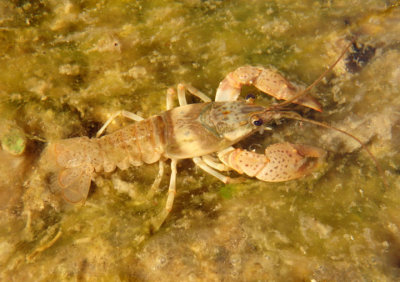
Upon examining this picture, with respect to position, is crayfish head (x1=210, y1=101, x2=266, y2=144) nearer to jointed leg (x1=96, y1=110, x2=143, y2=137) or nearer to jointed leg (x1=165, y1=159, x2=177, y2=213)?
jointed leg (x1=165, y1=159, x2=177, y2=213)

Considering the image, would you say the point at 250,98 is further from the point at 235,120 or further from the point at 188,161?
the point at 188,161

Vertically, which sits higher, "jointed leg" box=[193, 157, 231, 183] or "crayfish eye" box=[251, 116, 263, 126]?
"crayfish eye" box=[251, 116, 263, 126]

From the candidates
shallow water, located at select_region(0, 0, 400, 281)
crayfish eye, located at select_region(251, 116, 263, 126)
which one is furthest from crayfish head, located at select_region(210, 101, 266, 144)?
shallow water, located at select_region(0, 0, 400, 281)

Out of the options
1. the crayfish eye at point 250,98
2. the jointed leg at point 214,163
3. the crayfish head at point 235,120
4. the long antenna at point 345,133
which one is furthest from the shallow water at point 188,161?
the crayfish eye at point 250,98

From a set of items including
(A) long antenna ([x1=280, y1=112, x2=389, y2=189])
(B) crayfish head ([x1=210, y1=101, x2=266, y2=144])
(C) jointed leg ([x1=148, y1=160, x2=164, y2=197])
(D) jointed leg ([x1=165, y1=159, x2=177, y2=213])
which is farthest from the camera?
(B) crayfish head ([x1=210, y1=101, x2=266, y2=144])

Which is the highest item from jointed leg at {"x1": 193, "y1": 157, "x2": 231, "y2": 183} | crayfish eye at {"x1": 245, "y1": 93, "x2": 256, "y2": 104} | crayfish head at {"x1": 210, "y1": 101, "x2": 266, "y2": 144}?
crayfish eye at {"x1": 245, "y1": 93, "x2": 256, "y2": 104}

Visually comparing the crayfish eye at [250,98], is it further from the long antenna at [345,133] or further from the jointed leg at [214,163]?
the jointed leg at [214,163]

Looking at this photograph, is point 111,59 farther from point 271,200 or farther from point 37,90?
point 271,200

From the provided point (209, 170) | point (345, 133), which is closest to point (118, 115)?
point (209, 170)
